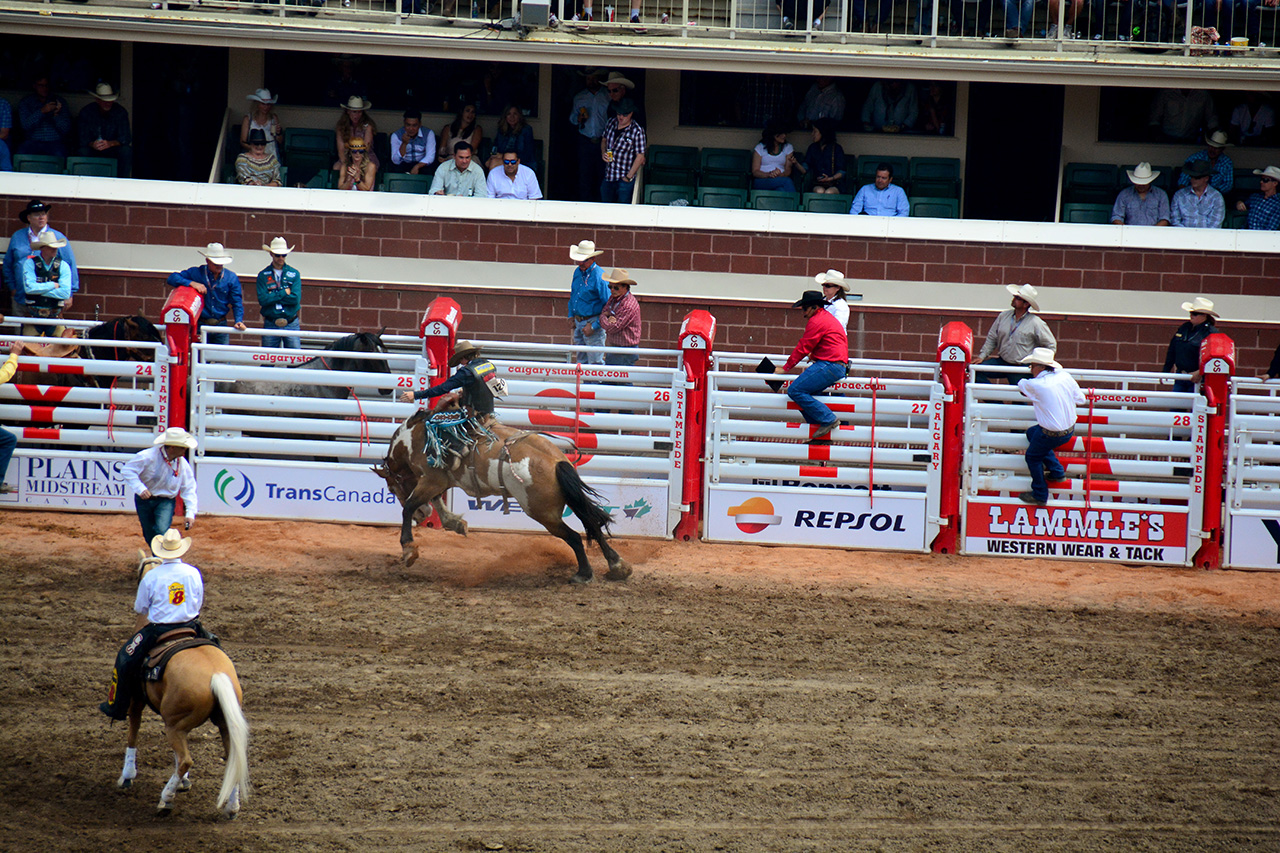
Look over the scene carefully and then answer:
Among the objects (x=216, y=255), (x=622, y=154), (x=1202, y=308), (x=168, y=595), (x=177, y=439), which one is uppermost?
(x=622, y=154)

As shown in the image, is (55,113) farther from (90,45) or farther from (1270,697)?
(1270,697)

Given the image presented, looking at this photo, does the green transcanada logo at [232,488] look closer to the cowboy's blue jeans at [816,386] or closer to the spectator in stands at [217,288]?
the spectator in stands at [217,288]

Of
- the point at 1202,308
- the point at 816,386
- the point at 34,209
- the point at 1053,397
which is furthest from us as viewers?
the point at 34,209

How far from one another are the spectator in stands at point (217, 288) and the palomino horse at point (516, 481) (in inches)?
140

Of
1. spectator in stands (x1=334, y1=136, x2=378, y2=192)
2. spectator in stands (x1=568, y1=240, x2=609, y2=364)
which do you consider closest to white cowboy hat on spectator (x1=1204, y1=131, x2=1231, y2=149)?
spectator in stands (x1=568, y1=240, x2=609, y2=364)

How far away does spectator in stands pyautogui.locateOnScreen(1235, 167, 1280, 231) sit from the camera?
14.5 m

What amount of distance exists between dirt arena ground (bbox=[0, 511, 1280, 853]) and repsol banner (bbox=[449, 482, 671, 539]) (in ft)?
1.46

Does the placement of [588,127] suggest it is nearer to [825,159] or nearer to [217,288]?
[825,159]

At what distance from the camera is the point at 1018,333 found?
1196 cm

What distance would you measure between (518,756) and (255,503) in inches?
223

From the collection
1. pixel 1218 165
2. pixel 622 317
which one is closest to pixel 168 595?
pixel 622 317

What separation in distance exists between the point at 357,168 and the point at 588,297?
410cm

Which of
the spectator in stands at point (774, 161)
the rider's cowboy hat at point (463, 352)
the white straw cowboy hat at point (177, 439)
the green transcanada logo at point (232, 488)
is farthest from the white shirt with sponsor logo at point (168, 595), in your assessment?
the spectator in stands at point (774, 161)

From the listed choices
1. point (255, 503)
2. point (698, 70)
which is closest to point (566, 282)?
point (698, 70)
